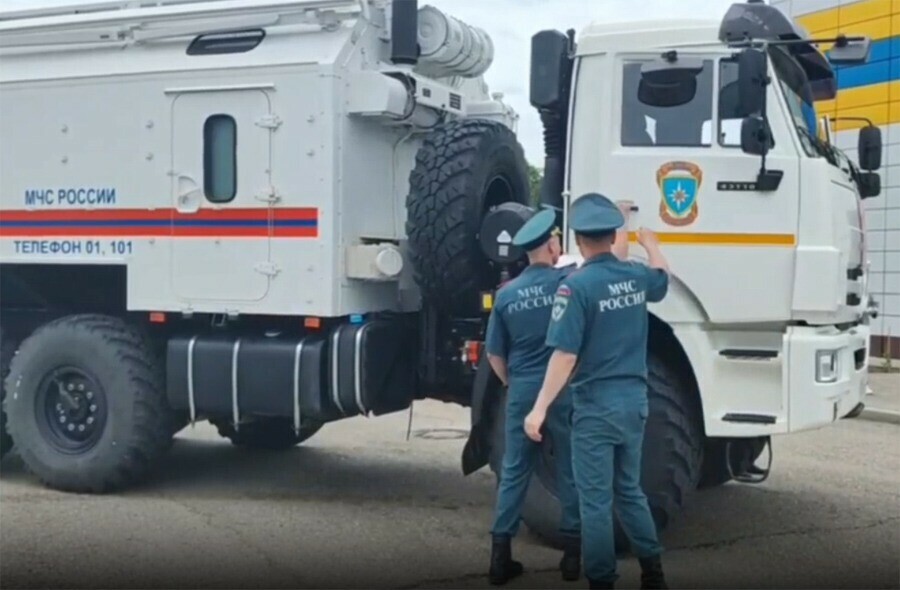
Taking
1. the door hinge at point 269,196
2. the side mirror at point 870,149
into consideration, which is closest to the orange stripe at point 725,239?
the side mirror at point 870,149

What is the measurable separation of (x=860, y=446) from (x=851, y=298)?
4.14 meters

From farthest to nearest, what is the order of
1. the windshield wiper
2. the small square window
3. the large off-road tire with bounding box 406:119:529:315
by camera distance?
the small square window → the large off-road tire with bounding box 406:119:529:315 → the windshield wiper

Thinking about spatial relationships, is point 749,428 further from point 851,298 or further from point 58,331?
point 58,331

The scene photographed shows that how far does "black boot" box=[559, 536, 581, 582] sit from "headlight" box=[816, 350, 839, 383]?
1.49 meters

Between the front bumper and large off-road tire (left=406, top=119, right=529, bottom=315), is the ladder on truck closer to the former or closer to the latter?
large off-road tire (left=406, top=119, right=529, bottom=315)

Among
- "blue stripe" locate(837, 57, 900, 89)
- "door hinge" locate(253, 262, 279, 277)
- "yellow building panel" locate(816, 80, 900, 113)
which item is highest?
"blue stripe" locate(837, 57, 900, 89)

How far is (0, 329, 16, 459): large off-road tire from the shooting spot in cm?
834

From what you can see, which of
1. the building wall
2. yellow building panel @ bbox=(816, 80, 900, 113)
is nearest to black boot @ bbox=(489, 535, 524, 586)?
the building wall

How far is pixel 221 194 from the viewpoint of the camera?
7.39 m

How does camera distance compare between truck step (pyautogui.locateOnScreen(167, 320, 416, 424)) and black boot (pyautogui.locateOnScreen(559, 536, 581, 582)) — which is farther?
truck step (pyautogui.locateOnScreen(167, 320, 416, 424))

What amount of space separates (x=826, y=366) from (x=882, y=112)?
11327 millimetres

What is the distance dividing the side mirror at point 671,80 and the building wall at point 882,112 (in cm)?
1037

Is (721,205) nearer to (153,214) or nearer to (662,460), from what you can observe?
(662,460)

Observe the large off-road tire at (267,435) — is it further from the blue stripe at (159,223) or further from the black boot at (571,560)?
the black boot at (571,560)
